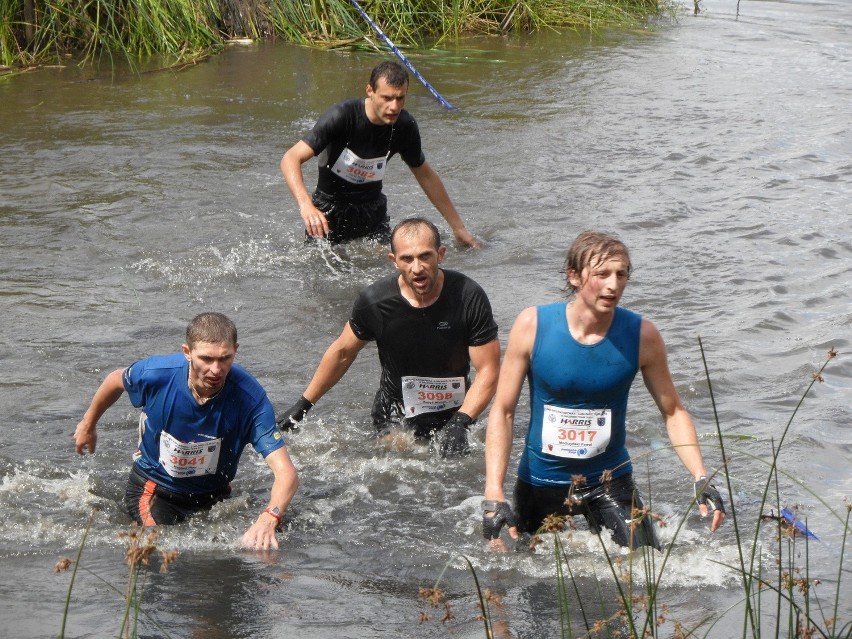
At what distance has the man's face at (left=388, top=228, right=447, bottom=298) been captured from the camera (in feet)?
18.5

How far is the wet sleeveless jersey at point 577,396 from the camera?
4.63 meters

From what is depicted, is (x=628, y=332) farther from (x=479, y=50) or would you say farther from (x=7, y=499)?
(x=479, y=50)

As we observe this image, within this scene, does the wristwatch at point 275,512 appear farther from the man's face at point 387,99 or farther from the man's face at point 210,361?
the man's face at point 387,99

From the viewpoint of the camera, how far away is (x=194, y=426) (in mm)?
5270

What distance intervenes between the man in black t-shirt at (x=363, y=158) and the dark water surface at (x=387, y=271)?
19.2 inches

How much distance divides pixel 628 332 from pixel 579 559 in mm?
1187

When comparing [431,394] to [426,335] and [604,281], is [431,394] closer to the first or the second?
[426,335]

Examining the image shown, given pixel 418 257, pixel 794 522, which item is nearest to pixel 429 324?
pixel 418 257

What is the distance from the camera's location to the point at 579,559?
5.26 metres

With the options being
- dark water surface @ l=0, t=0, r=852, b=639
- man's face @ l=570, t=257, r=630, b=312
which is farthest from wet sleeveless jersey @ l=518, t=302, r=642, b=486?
dark water surface @ l=0, t=0, r=852, b=639

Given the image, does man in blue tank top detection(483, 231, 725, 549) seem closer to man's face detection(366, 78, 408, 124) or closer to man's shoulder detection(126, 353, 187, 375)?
man's shoulder detection(126, 353, 187, 375)

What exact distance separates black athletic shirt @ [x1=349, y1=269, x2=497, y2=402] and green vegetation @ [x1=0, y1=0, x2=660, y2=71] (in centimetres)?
1066

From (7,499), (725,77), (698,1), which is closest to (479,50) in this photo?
(725,77)

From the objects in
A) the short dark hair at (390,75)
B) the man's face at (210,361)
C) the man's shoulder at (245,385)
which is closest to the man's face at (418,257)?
the man's shoulder at (245,385)
